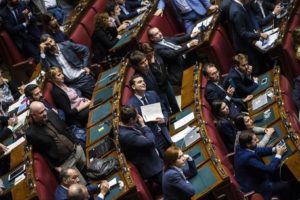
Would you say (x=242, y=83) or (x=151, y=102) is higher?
(x=151, y=102)

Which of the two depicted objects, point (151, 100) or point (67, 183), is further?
point (151, 100)

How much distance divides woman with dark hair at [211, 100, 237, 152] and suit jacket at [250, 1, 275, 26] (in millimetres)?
832

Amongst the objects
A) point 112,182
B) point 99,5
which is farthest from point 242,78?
point 99,5

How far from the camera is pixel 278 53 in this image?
13.3 feet

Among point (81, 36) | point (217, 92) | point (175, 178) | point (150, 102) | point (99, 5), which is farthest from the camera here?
point (99, 5)

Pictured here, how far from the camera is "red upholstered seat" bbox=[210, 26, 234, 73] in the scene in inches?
169

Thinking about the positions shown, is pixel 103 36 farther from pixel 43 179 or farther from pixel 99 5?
pixel 43 179

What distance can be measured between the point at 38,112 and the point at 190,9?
1.52m

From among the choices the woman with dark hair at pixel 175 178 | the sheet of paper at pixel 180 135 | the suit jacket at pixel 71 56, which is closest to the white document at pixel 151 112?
the sheet of paper at pixel 180 135

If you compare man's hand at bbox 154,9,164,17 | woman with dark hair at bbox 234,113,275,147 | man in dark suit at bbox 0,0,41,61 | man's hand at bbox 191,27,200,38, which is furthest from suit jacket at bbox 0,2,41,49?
woman with dark hair at bbox 234,113,275,147

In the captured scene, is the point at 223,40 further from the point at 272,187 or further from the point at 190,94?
the point at 272,187

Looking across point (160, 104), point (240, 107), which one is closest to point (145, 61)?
point (160, 104)

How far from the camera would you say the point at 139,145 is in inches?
134

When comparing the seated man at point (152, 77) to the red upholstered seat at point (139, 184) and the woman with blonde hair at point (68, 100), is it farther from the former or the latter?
the red upholstered seat at point (139, 184)
